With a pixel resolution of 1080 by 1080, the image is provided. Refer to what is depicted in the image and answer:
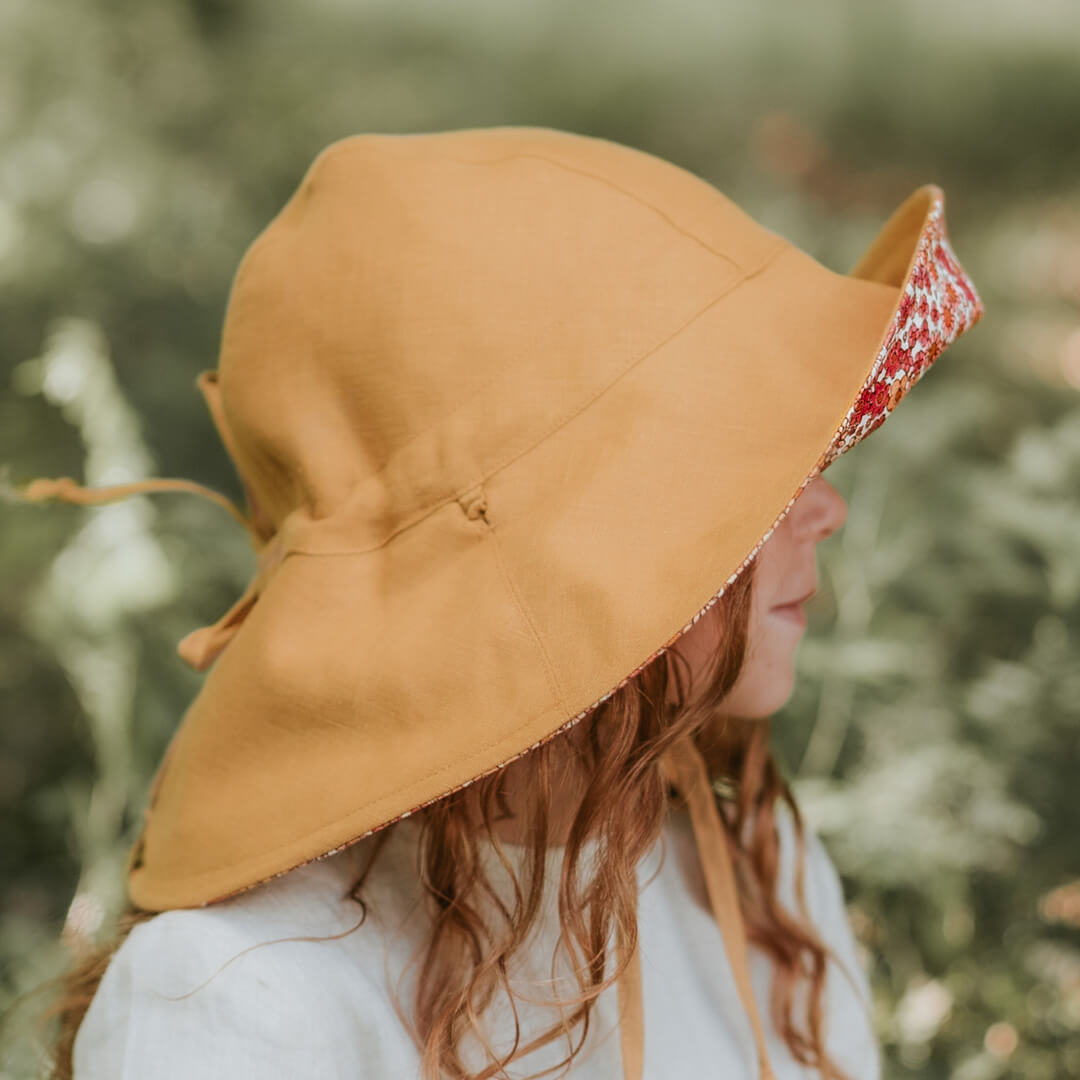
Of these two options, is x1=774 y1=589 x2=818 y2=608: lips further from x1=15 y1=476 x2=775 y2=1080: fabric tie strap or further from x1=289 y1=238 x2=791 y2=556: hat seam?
x1=289 y1=238 x2=791 y2=556: hat seam

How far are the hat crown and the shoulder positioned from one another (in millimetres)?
263

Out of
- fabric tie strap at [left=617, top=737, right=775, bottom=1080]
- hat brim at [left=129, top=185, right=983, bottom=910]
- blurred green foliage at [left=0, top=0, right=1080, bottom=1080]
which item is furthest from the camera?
blurred green foliage at [left=0, top=0, right=1080, bottom=1080]

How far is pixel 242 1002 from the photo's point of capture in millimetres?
611

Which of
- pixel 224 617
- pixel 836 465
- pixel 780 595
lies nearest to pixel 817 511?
pixel 780 595

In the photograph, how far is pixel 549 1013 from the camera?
737 millimetres

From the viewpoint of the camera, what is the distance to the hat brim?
56cm

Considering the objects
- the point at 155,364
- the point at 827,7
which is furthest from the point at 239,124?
the point at 827,7

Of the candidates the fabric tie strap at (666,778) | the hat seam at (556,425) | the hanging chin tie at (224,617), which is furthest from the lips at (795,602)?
the hanging chin tie at (224,617)

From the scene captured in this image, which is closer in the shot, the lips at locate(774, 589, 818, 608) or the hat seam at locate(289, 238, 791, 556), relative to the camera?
the hat seam at locate(289, 238, 791, 556)

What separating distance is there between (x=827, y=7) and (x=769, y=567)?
837 mm

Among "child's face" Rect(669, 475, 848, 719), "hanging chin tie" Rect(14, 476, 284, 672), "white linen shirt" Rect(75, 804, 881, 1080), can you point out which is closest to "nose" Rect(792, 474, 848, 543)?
"child's face" Rect(669, 475, 848, 719)

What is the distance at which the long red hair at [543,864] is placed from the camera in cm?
66

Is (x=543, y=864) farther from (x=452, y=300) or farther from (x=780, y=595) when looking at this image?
(x=452, y=300)

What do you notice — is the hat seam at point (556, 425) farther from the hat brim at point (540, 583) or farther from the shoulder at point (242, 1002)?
the shoulder at point (242, 1002)
